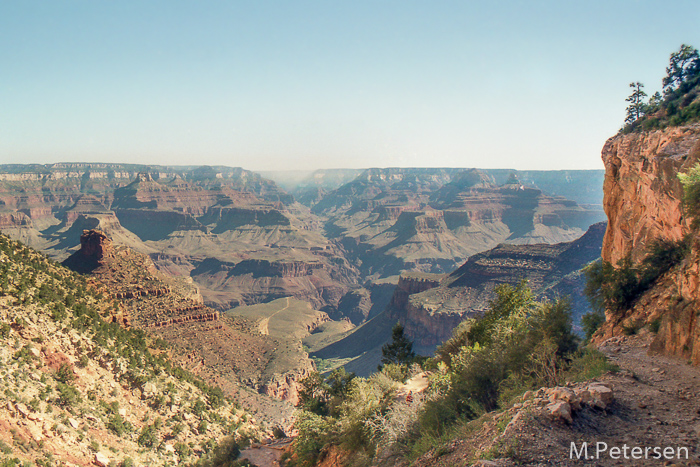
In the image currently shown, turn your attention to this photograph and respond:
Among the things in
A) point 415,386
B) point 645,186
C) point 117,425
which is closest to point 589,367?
point 415,386

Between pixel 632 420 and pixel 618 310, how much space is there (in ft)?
41.1

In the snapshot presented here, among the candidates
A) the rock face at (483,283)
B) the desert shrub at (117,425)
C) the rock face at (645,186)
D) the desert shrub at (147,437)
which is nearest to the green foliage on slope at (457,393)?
the rock face at (645,186)

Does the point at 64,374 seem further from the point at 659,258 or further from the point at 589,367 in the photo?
the point at 659,258

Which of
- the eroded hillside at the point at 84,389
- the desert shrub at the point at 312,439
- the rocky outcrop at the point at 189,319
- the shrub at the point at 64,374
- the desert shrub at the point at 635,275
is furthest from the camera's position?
the rocky outcrop at the point at 189,319

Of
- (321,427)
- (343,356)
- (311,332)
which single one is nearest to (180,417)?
(321,427)

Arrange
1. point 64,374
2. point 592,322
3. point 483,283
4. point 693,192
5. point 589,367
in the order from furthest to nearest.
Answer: point 483,283, point 64,374, point 592,322, point 693,192, point 589,367

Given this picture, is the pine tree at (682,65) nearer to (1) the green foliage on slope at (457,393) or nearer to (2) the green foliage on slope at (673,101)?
(2) the green foliage on slope at (673,101)

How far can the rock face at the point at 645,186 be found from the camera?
21281mm

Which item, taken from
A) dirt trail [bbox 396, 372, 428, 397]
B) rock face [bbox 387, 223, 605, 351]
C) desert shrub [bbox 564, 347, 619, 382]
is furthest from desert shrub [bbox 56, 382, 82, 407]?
rock face [bbox 387, 223, 605, 351]

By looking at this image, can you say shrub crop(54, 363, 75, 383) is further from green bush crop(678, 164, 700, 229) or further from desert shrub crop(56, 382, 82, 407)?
green bush crop(678, 164, 700, 229)

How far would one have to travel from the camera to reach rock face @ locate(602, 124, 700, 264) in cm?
2128

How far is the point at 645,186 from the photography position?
82.1ft

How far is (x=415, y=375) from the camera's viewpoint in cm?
2975

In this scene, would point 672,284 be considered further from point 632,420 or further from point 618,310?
point 632,420
